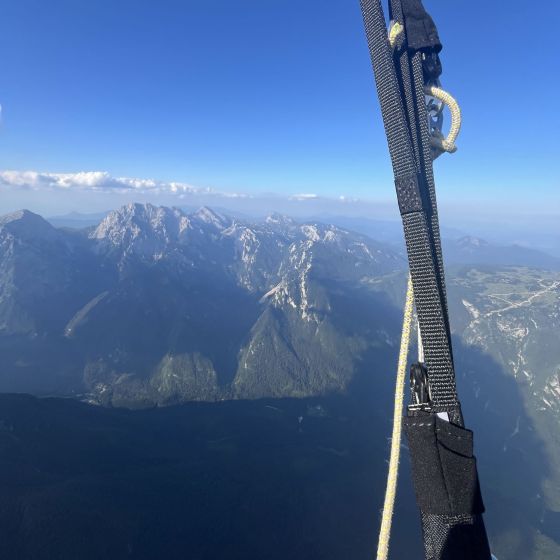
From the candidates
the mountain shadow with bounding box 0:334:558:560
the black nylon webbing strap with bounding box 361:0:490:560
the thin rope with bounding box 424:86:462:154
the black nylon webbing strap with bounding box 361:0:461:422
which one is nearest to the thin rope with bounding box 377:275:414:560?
the black nylon webbing strap with bounding box 361:0:461:422

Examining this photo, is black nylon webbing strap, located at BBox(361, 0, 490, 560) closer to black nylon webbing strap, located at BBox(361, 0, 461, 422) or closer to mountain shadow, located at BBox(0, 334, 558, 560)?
black nylon webbing strap, located at BBox(361, 0, 461, 422)

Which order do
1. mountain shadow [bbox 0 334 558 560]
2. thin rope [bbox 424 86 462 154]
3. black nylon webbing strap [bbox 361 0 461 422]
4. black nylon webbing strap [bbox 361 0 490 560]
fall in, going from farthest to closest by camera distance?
1. mountain shadow [bbox 0 334 558 560]
2. thin rope [bbox 424 86 462 154]
3. black nylon webbing strap [bbox 361 0 461 422]
4. black nylon webbing strap [bbox 361 0 490 560]

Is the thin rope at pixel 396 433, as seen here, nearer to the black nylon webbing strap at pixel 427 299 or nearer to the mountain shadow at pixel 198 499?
the black nylon webbing strap at pixel 427 299

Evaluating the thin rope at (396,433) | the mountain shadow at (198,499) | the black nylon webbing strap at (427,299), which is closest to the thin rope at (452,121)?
the black nylon webbing strap at (427,299)

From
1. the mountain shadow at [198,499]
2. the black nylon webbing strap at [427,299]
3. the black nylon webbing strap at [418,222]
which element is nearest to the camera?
the black nylon webbing strap at [427,299]

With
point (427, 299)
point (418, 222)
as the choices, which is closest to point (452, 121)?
point (418, 222)

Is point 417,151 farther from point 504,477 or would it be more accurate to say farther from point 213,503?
point 504,477

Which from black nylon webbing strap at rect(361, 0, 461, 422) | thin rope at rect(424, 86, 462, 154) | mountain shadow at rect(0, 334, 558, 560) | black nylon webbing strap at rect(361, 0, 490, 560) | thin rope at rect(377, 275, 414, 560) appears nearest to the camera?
black nylon webbing strap at rect(361, 0, 490, 560)

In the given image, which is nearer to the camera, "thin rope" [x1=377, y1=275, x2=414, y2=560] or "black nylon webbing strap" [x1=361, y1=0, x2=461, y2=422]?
"black nylon webbing strap" [x1=361, y1=0, x2=461, y2=422]
